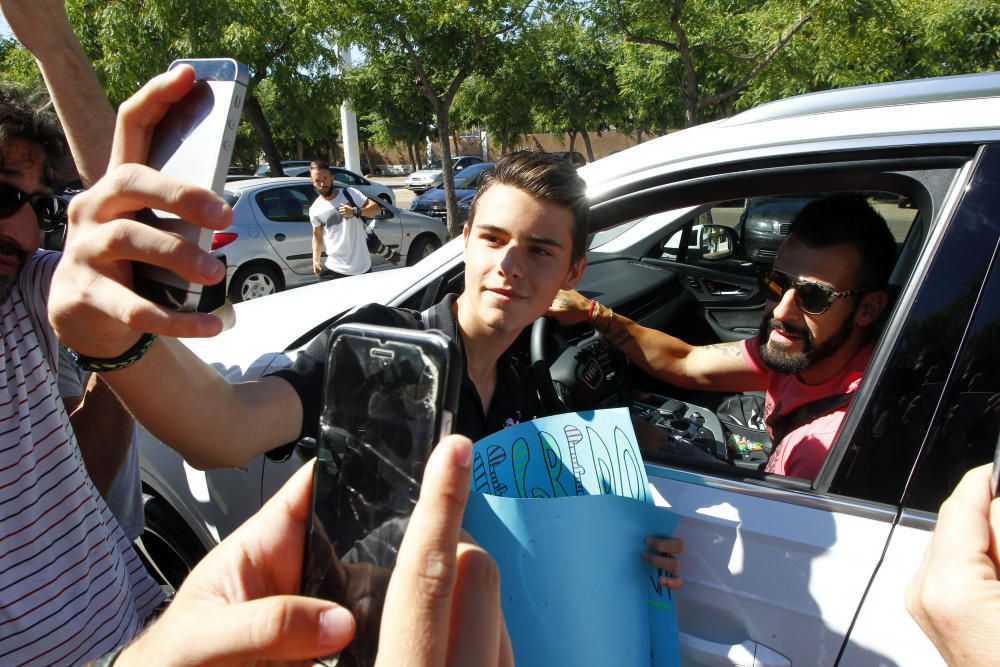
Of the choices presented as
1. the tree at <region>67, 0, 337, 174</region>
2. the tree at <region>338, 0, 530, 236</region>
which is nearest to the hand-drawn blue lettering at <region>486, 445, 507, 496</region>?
the tree at <region>338, 0, 530, 236</region>

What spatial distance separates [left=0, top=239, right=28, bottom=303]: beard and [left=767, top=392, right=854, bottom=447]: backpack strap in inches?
74.1

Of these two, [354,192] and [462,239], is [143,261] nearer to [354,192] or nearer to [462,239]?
[462,239]

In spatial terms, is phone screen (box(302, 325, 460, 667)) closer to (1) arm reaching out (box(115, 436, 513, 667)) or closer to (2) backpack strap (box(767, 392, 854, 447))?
(1) arm reaching out (box(115, 436, 513, 667))

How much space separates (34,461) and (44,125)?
711 millimetres

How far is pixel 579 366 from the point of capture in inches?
88.1

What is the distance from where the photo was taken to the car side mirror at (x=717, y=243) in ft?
13.3

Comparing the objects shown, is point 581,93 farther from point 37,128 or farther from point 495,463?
point 495,463

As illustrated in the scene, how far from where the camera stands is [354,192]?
721cm

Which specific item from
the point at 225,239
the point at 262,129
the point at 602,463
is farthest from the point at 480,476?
the point at 262,129

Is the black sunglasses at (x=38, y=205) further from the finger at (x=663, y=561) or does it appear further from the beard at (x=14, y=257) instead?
the finger at (x=663, y=561)

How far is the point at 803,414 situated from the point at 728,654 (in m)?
0.74

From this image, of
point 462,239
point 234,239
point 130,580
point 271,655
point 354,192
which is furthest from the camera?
point 234,239

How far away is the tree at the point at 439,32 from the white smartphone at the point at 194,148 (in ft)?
30.1

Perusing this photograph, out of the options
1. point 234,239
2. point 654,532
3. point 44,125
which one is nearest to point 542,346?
point 654,532
